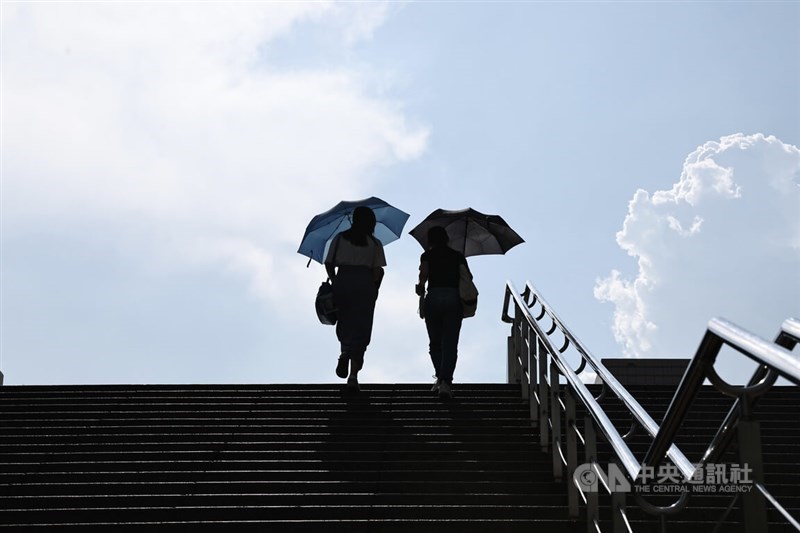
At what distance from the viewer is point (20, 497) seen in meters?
6.41

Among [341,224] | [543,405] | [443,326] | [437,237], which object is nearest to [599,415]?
[543,405]

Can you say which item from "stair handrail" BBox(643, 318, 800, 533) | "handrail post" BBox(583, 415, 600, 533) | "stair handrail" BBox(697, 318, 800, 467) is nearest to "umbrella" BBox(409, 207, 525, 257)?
"handrail post" BBox(583, 415, 600, 533)

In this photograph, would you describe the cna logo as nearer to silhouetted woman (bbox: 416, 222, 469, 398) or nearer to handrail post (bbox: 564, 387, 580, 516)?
handrail post (bbox: 564, 387, 580, 516)

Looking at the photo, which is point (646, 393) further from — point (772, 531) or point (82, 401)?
point (82, 401)

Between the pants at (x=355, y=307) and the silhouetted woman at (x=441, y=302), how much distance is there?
0.44m

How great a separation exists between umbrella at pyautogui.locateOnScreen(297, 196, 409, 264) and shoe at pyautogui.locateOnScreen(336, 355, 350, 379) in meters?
1.07

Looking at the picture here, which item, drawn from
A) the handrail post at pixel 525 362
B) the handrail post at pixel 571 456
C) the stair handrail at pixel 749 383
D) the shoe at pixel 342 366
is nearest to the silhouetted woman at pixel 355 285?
the shoe at pixel 342 366

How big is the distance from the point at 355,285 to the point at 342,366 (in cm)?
70

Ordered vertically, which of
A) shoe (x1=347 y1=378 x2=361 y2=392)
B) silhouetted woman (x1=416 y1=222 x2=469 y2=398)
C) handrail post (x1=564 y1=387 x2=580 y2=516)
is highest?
silhouetted woman (x1=416 y1=222 x2=469 y2=398)

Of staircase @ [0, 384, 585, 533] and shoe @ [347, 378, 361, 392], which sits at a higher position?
shoe @ [347, 378, 361, 392]

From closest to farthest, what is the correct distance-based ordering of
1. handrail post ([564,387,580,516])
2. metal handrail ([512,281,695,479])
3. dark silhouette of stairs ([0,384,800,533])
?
metal handrail ([512,281,695,479]), handrail post ([564,387,580,516]), dark silhouette of stairs ([0,384,800,533])

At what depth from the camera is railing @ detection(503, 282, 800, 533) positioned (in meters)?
2.89

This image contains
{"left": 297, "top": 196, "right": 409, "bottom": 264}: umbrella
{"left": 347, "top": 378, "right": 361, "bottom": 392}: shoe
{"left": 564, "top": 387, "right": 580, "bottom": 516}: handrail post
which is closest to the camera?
{"left": 564, "top": 387, "right": 580, "bottom": 516}: handrail post

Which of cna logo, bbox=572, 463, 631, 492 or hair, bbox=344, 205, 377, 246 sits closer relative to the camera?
cna logo, bbox=572, 463, 631, 492
